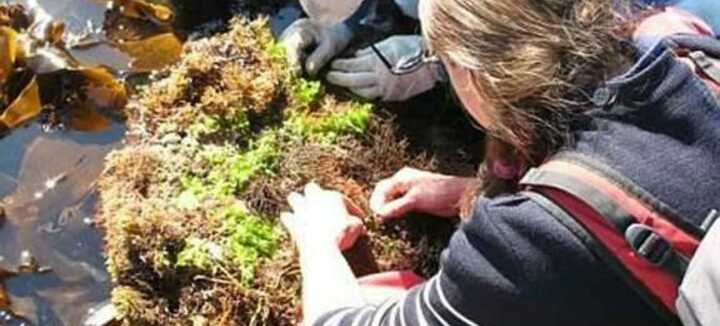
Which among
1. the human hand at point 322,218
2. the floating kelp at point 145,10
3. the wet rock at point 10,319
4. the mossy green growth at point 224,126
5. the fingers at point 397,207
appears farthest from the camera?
the floating kelp at point 145,10

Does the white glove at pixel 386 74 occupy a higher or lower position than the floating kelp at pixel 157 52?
higher

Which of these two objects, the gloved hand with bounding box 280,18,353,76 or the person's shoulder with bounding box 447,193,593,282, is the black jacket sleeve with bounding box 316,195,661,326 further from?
the gloved hand with bounding box 280,18,353,76

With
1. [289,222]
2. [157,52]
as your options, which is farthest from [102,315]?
[157,52]

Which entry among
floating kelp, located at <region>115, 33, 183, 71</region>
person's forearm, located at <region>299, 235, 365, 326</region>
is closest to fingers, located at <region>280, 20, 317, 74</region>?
floating kelp, located at <region>115, 33, 183, 71</region>

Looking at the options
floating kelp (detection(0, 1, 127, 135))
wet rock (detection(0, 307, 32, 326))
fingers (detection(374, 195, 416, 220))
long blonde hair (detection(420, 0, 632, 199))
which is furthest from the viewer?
floating kelp (detection(0, 1, 127, 135))

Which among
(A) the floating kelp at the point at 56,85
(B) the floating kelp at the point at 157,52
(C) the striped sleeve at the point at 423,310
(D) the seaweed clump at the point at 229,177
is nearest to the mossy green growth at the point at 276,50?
(D) the seaweed clump at the point at 229,177

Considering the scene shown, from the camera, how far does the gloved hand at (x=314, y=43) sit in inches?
93.0

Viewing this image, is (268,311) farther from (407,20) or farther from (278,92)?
(407,20)

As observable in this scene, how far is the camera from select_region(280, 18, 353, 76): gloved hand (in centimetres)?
236

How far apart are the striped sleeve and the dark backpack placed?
210 mm

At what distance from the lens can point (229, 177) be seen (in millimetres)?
2260

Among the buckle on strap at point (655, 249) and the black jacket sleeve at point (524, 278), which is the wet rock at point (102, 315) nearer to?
the black jacket sleeve at point (524, 278)

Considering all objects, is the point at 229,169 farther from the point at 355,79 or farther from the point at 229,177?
the point at 355,79

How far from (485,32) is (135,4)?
5.01ft
